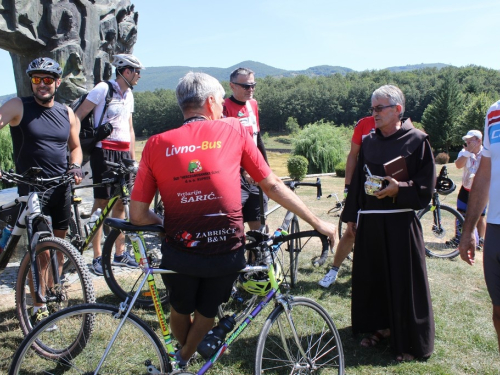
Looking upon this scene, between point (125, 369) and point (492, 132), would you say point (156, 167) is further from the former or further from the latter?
point (492, 132)

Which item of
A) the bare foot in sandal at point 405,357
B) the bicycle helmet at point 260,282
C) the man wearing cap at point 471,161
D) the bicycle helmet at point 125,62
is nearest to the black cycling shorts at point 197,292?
the bicycle helmet at point 260,282

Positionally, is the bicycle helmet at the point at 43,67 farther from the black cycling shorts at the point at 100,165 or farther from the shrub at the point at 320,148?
the shrub at the point at 320,148

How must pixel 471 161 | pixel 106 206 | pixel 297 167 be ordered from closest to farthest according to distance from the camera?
pixel 106 206 < pixel 471 161 < pixel 297 167

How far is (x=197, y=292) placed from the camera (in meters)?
2.45

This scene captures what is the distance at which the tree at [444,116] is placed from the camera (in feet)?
240

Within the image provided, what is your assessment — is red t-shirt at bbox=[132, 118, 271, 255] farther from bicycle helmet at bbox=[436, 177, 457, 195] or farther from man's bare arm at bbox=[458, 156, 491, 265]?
bicycle helmet at bbox=[436, 177, 457, 195]

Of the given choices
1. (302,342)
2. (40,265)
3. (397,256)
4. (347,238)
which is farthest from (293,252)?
(40,265)

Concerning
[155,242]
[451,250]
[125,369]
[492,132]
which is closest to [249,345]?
[125,369]

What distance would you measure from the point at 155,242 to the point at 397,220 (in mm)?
3732

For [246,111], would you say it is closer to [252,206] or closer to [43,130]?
[252,206]

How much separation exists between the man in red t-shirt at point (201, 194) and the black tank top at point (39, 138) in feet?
5.97

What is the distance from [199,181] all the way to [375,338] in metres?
2.49

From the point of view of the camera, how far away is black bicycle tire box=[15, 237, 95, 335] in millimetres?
3301

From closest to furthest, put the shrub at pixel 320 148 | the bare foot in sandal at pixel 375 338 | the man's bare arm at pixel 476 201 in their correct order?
1. the man's bare arm at pixel 476 201
2. the bare foot in sandal at pixel 375 338
3. the shrub at pixel 320 148
